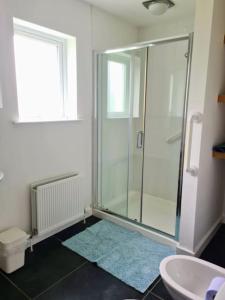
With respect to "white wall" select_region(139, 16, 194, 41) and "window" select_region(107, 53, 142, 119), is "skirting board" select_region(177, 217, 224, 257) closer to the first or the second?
"window" select_region(107, 53, 142, 119)

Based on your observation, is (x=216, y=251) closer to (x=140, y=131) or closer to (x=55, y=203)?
(x=140, y=131)

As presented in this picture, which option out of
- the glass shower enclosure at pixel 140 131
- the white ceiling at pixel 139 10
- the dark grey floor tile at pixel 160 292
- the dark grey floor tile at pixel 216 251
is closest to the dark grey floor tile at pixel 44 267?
the dark grey floor tile at pixel 160 292

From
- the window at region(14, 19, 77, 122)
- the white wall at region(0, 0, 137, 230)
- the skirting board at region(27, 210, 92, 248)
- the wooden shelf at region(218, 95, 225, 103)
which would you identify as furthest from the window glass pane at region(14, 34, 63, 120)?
the wooden shelf at region(218, 95, 225, 103)

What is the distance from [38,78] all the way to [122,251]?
184 cm

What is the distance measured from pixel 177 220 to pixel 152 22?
243cm

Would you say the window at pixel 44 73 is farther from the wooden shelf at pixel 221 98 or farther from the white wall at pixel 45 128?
the wooden shelf at pixel 221 98

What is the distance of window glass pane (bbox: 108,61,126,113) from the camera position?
2.76m

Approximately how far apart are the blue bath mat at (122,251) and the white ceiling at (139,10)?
2389 millimetres

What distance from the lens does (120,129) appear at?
2.90 m

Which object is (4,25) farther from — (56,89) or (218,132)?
(218,132)

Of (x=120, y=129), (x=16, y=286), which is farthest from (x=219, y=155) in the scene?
(x=16, y=286)

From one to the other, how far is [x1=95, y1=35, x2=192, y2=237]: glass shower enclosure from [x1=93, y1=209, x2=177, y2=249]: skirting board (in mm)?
76

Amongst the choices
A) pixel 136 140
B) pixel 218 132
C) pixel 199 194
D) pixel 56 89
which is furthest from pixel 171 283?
pixel 56 89

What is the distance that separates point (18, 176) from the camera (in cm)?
207
